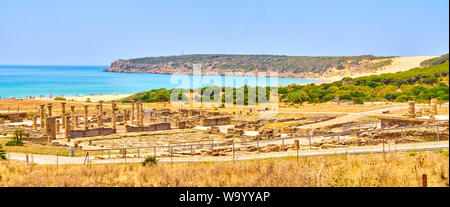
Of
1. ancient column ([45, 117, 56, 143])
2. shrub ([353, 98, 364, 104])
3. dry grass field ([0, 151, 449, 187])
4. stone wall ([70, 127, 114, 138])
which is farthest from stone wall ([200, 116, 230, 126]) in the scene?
dry grass field ([0, 151, 449, 187])

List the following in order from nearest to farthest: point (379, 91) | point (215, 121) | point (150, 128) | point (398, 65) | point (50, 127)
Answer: point (50, 127)
point (150, 128)
point (215, 121)
point (379, 91)
point (398, 65)

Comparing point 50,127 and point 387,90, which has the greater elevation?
point 387,90

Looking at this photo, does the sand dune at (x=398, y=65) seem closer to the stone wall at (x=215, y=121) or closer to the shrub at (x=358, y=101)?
the shrub at (x=358, y=101)

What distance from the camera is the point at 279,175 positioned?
426 inches

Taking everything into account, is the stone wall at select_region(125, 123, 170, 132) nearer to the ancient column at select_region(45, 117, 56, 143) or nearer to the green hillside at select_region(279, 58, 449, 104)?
the ancient column at select_region(45, 117, 56, 143)

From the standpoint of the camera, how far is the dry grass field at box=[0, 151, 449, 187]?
10906mm

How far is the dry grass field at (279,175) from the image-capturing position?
10.9 meters

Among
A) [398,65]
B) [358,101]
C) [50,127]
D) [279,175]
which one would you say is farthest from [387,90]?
[398,65]

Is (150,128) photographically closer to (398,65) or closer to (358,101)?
(358,101)

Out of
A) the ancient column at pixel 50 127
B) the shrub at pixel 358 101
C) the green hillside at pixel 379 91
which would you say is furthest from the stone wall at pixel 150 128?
the green hillside at pixel 379 91

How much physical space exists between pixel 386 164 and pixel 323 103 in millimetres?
50992
